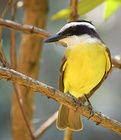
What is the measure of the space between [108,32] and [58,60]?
1.18 m

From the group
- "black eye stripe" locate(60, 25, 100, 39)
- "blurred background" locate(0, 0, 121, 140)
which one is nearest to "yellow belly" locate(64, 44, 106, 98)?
"black eye stripe" locate(60, 25, 100, 39)

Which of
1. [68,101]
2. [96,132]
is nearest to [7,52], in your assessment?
[96,132]

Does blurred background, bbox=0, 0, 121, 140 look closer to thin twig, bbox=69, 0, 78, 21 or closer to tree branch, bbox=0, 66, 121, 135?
thin twig, bbox=69, 0, 78, 21

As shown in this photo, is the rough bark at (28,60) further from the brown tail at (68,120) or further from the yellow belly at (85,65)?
the yellow belly at (85,65)

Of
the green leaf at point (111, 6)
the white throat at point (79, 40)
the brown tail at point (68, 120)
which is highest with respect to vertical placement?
the green leaf at point (111, 6)

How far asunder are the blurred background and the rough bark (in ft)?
4.24

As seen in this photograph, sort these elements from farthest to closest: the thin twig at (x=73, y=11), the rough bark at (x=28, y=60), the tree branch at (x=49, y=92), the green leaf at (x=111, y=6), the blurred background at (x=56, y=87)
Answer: the blurred background at (x=56, y=87)
the rough bark at (x=28, y=60)
the thin twig at (x=73, y=11)
the green leaf at (x=111, y=6)
the tree branch at (x=49, y=92)

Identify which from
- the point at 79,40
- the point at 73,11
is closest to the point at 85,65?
the point at 79,40

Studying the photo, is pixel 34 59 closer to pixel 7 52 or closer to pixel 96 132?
pixel 7 52

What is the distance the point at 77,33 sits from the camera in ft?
8.68

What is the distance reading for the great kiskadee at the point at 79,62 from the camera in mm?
2492

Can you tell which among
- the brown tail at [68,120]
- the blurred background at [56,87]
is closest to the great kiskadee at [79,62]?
the brown tail at [68,120]

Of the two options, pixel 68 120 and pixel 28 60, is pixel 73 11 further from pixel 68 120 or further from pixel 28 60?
pixel 68 120

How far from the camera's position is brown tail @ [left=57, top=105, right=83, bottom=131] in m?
2.54
